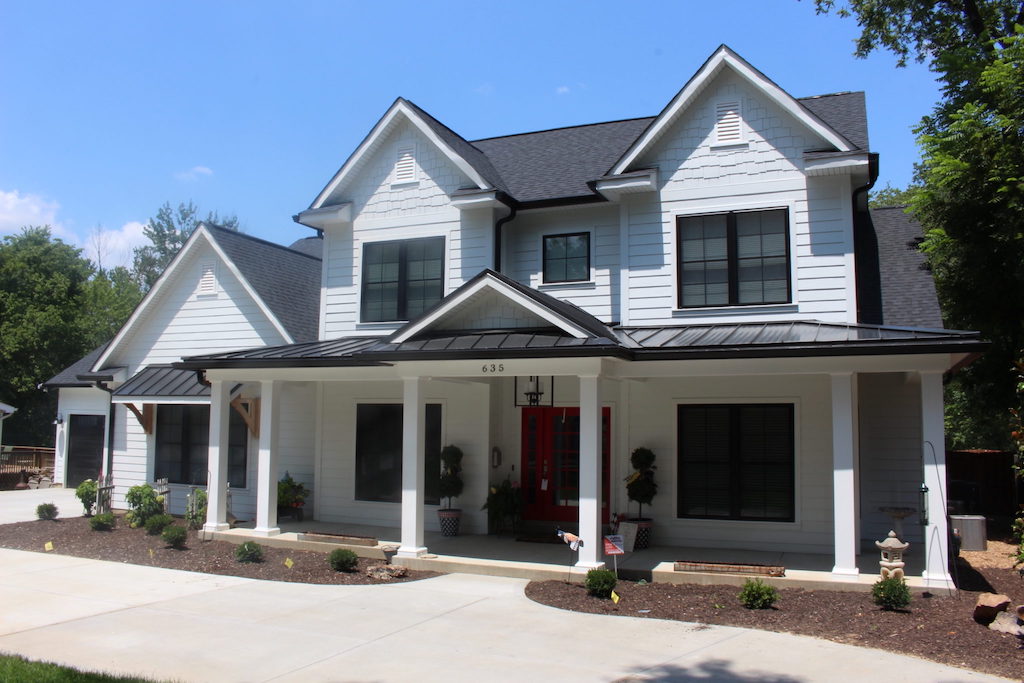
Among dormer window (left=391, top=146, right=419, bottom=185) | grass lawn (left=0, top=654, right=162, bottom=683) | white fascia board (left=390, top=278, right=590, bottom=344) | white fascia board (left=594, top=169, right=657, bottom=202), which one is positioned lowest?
grass lawn (left=0, top=654, right=162, bottom=683)

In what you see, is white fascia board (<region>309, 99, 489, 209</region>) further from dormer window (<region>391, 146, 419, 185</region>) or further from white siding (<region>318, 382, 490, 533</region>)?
white siding (<region>318, 382, 490, 533</region>)

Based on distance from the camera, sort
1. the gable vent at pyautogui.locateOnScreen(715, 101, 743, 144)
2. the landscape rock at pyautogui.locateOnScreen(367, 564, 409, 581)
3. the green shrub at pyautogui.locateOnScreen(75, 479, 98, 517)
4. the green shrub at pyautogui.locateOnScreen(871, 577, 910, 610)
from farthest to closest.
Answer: the green shrub at pyautogui.locateOnScreen(75, 479, 98, 517), the gable vent at pyautogui.locateOnScreen(715, 101, 743, 144), the landscape rock at pyautogui.locateOnScreen(367, 564, 409, 581), the green shrub at pyautogui.locateOnScreen(871, 577, 910, 610)

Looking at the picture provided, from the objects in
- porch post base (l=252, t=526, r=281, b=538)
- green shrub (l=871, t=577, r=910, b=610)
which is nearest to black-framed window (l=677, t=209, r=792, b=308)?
green shrub (l=871, t=577, r=910, b=610)

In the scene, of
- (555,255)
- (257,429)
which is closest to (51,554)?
(257,429)

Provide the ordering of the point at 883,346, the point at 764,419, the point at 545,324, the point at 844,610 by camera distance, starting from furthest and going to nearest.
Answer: the point at 764,419
the point at 545,324
the point at 883,346
the point at 844,610

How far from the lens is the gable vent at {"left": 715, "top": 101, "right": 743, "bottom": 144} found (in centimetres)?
1362

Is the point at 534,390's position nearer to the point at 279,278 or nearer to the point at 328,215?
the point at 328,215

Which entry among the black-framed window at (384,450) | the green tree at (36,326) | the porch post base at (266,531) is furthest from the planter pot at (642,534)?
the green tree at (36,326)

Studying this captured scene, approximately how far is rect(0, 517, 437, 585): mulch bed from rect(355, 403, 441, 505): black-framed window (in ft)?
8.69

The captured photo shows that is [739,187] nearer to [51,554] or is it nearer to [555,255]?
[555,255]

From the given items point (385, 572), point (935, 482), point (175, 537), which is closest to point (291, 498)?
point (175, 537)

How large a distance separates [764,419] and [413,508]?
19.0ft

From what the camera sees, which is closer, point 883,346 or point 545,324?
point 883,346

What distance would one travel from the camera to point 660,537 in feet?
45.0
